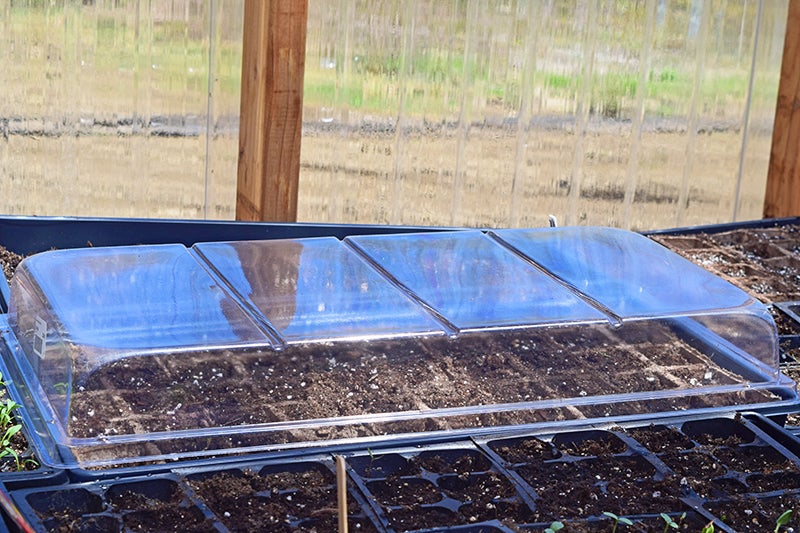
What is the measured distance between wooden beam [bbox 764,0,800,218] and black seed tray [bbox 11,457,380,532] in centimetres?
302

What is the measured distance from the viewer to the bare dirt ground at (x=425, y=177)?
4125mm

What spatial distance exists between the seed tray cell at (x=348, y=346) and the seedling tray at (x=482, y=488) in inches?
3.9

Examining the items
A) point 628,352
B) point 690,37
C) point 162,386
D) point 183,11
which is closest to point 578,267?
point 628,352

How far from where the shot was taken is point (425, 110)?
452cm

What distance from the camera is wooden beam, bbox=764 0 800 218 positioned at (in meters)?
4.45

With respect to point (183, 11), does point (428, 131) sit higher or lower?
lower

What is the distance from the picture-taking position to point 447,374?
2693 mm

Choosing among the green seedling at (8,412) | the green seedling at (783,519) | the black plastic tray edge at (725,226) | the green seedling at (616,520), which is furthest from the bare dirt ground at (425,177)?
the green seedling at (783,519)

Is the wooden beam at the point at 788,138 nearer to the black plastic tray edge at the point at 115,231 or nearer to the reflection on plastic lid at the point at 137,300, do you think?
the black plastic tray edge at the point at 115,231

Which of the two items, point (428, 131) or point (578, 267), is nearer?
point (578, 267)

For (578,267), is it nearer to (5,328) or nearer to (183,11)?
(5,328)

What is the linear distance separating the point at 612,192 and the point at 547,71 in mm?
644

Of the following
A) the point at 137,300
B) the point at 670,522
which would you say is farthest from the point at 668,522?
the point at 137,300

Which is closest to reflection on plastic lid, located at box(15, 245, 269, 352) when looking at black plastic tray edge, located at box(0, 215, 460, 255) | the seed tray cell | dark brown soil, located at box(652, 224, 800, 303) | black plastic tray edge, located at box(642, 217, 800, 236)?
the seed tray cell
